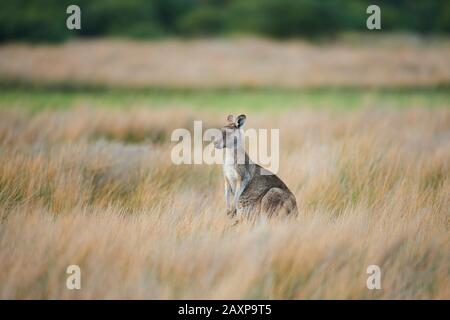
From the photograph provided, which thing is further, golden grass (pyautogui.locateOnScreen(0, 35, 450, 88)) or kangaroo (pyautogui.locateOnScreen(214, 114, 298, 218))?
golden grass (pyautogui.locateOnScreen(0, 35, 450, 88))

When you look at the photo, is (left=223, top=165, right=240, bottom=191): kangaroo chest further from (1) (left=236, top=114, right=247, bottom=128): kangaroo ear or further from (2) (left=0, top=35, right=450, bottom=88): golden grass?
(2) (left=0, top=35, right=450, bottom=88): golden grass

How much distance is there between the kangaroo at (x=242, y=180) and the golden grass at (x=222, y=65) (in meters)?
15.0

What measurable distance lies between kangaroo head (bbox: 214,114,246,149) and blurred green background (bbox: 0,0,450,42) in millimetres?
26102

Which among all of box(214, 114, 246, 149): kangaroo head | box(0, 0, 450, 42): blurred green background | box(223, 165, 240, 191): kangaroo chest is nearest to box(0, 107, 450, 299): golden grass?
box(223, 165, 240, 191): kangaroo chest

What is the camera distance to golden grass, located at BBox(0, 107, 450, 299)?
17.3ft

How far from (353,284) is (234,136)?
2.23 m

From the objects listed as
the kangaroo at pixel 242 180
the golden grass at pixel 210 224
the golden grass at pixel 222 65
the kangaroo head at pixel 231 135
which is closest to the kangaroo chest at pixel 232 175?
the kangaroo at pixel 242 180

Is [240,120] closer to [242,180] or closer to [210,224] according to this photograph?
[242,180]

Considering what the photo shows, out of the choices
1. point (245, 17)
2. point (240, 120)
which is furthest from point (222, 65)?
point (240, 120)

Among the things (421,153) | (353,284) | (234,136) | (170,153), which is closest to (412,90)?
(421,153)

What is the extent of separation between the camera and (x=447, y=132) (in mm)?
11406

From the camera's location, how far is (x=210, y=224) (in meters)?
6.55

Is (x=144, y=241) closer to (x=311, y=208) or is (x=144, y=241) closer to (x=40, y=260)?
(x=40, y=260)

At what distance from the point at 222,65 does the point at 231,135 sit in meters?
17.3
